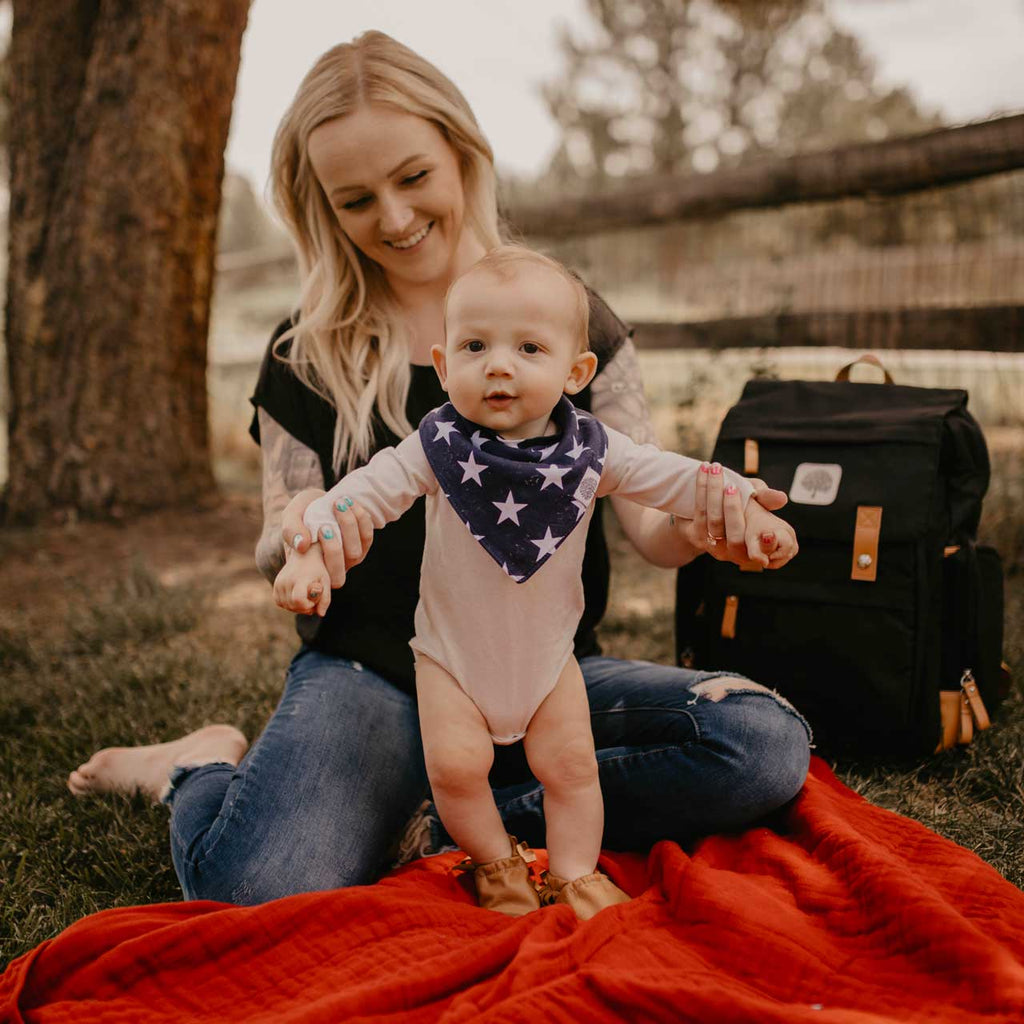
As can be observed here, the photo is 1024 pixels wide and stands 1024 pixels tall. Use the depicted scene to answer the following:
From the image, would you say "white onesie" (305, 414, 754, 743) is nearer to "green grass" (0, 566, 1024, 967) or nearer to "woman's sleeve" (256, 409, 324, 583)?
"woman's sleeve" (256, 409, 324, 583)

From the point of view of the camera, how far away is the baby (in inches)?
60.1

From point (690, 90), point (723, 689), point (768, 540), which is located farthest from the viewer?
point (690, 90)

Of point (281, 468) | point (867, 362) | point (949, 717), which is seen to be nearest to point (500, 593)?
point (281, 468)

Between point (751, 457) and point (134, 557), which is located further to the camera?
point (134, 557)

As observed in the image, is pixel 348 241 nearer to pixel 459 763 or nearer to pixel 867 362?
pixel 459 763

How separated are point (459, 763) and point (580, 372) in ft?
2.34

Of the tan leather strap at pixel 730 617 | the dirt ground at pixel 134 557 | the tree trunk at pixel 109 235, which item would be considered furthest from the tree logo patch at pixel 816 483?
the tree trunk at pixel 109 235

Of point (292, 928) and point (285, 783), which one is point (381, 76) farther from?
point (292, 928)

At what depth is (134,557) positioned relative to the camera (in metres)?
4.01

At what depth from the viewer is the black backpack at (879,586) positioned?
2.16 metres

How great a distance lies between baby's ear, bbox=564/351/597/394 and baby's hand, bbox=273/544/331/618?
530 millimetres

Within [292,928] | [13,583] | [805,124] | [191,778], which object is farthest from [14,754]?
[805,124]

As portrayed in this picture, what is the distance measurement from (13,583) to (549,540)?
10.0 feet

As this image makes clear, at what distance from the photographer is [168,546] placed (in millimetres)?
4223
